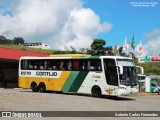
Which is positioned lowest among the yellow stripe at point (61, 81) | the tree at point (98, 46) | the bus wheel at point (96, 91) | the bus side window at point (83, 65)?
the bus wheel at point (96, 91)

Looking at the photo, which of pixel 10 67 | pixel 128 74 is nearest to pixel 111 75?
pixel 128 74

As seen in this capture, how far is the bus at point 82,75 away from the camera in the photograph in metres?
25.4

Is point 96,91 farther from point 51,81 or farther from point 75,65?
point 51,81

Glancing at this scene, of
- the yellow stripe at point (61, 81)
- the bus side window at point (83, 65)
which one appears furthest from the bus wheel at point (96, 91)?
the yellow stripe at point (61, 81)

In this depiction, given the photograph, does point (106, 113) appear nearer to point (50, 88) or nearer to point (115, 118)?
point (115, 118)

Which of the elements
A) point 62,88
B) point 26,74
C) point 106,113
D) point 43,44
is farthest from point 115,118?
point 43,44

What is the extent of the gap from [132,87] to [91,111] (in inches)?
372

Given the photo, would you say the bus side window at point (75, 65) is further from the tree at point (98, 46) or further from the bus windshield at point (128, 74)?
the tree at point (98, 46)

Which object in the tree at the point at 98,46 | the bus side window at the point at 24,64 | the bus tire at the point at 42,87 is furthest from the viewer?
the tree at the point at 98,46

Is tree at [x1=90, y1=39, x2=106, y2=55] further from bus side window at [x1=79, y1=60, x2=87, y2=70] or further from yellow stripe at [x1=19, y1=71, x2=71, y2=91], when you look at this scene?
bus side window at [x1=79, y1=60, x2=87, y2=70]

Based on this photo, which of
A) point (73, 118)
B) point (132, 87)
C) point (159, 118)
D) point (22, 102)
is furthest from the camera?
point (132, 87)

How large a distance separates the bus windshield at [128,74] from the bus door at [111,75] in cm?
40

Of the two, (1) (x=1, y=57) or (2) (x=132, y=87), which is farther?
(1) (x=1, y=57)

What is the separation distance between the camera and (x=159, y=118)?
49.4 ft
